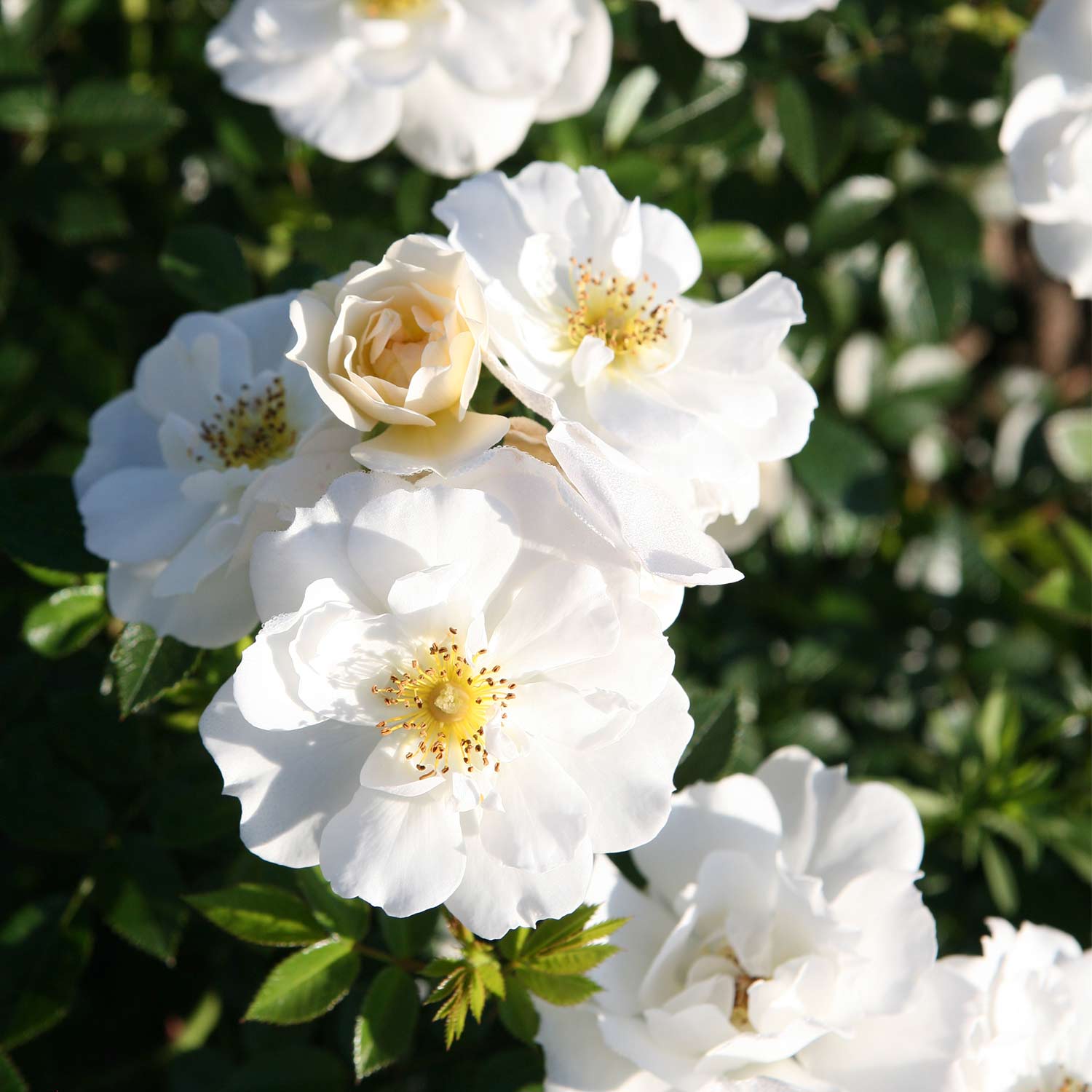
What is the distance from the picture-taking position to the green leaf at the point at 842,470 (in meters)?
2.03

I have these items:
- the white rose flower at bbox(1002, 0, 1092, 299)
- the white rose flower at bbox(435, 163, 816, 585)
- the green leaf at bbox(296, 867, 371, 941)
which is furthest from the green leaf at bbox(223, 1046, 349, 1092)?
the white rose flower at bbox(1002, 0, 1092, 299)

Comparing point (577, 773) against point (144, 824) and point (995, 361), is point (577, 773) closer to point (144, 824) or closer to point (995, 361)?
point (144, 824)

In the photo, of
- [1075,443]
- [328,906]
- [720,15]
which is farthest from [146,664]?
[1075,443]

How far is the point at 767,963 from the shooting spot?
1.26 m

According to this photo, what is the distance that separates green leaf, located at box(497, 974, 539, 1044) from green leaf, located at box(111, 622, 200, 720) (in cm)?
48

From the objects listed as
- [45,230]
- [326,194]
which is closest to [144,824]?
[45,230]

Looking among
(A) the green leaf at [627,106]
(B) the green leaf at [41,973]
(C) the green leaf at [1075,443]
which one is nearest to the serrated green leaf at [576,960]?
(B) the green leaf at [41,973]

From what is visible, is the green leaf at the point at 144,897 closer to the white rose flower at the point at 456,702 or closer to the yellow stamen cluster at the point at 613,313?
the white rose flower at the point at 456,702

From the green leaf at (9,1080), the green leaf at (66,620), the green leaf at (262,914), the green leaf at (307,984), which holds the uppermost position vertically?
the green leaf at (66,620)

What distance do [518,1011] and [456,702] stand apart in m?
0.37

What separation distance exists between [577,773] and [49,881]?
1.09 metres

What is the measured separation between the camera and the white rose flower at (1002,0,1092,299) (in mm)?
1609

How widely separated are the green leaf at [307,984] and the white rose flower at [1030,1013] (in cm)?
68

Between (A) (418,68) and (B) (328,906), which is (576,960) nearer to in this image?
(B) (328,906)
